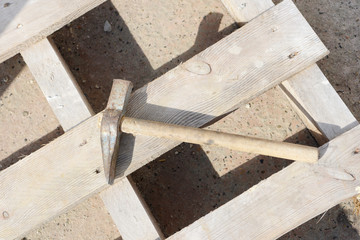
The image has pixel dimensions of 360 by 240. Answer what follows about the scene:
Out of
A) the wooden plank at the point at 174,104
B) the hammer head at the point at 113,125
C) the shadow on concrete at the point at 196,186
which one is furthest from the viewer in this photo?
the shadow on concrete at the point at 196,186

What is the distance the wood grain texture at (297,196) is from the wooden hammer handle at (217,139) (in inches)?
4.3

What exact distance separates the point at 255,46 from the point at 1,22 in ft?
3.85

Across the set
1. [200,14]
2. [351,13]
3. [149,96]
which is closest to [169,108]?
[149,96]

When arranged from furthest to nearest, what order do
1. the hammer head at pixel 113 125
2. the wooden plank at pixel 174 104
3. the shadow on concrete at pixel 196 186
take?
the shadow on concrete at pixel 196 186, the wooden plank at pixel 174 104, the hammer head at pixel 113 125

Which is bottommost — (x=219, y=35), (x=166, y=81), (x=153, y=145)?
(x=153, y=145)

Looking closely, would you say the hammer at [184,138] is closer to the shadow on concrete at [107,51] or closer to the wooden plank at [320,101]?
the wooden plank at [320,101]

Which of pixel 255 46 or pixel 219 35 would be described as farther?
pixel 219 35

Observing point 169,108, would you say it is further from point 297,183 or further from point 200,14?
point 200,14

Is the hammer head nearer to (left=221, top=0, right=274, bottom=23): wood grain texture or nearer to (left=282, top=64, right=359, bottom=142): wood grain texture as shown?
(left=221, top=0, right=274, bottom=23): wood grain texture

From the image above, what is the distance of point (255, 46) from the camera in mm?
1596

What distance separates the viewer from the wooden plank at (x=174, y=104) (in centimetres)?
158

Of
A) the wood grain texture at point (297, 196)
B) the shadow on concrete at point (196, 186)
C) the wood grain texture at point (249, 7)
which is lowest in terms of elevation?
the wood grain texture at point (297, 196)

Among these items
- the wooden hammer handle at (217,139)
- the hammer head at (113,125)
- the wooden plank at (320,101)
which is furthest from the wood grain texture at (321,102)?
the hammer head at (113,125)

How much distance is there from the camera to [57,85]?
165 cm
